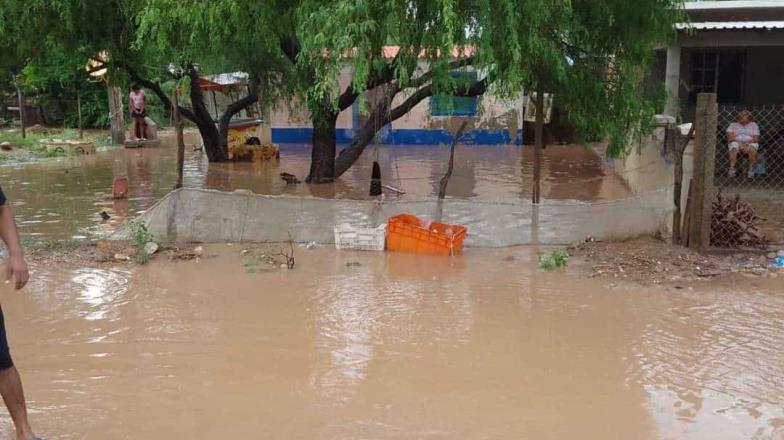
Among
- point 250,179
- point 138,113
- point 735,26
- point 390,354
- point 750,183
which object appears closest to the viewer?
point 390,354

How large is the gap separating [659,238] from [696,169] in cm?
103

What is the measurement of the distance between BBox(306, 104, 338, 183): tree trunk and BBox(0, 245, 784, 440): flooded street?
18.5 feet

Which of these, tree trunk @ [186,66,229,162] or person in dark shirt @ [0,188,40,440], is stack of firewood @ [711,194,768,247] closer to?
person in dark shirt @ [0,188,40,440]

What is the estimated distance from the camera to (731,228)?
835 centimetres

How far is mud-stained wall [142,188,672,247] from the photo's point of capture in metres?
8.63

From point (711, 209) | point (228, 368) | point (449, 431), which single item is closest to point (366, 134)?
point (711, 209)

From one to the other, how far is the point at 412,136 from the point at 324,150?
35.7ft

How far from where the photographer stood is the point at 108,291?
23.8 ft

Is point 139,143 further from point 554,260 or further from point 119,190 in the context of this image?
point 554,260

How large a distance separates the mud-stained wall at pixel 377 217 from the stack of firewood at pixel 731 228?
21.6 inches

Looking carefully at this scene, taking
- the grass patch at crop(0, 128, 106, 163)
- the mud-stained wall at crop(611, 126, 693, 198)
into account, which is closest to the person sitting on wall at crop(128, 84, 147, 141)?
the grass patch at crop(0, 128, 106, 163)

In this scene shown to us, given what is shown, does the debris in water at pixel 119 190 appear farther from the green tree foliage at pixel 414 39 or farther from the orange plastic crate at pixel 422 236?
the orange plastic crate at pixel 422 236

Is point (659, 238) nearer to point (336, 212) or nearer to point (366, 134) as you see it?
point (336, 212)

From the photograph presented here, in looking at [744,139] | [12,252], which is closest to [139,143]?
[744,139]
